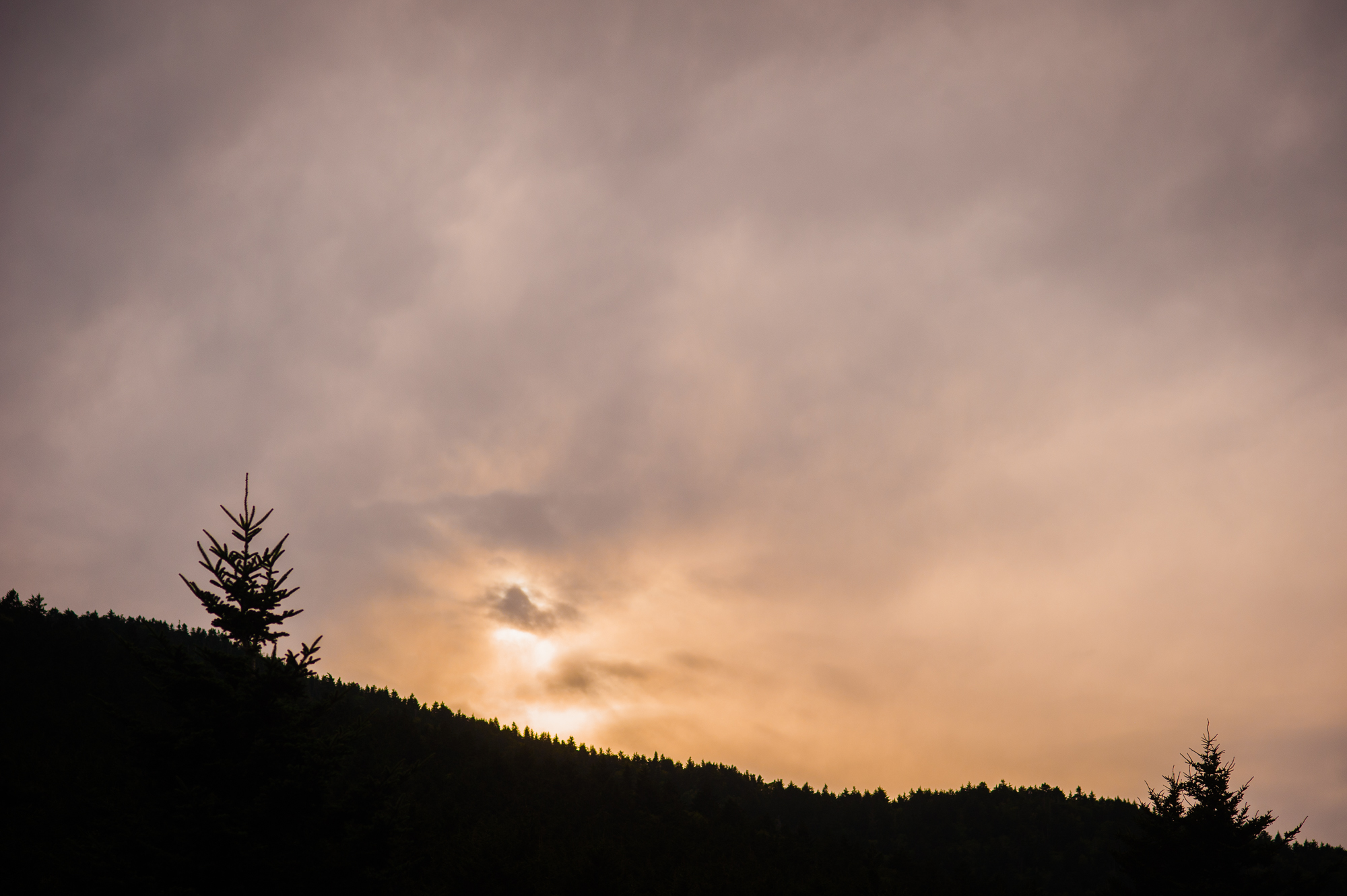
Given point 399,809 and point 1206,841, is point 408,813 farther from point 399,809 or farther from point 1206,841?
point 1206,841

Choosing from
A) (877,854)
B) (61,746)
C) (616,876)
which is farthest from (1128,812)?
(61,746)

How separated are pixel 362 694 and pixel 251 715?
172659 mm

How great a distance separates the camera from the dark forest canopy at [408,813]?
57.1ft

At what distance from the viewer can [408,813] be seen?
2252 cm

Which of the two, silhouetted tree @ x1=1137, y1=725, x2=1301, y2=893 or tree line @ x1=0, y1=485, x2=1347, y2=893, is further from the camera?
silhouetted tree @ x1=1137, y1=725, x2=1301, y2=893

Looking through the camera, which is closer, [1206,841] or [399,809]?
[399,809]

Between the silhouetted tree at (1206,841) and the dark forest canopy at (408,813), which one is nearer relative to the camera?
the dark forest canopy at (408,813)

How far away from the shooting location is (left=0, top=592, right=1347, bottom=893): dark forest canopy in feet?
57.1

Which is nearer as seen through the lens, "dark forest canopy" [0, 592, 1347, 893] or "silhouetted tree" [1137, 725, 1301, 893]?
"dark forest canopy" [0, 592, 1347, 893]

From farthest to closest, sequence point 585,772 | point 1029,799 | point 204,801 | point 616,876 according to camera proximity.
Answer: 1. point 1029,799
2. point 585,772
3. point 616,876
4. point 204,801

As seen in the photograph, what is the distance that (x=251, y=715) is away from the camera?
18.6 metres

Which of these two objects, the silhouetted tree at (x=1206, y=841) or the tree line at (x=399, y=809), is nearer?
the tree line at (x=399, y=809)

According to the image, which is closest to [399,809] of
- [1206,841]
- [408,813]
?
[408,813]

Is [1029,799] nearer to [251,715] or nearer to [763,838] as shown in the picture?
[763,838]
